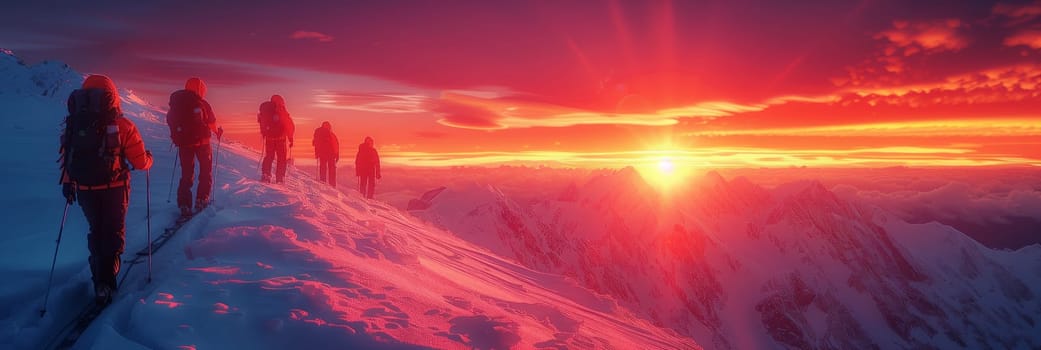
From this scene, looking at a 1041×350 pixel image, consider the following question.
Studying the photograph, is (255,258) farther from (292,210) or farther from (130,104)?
(130,104)

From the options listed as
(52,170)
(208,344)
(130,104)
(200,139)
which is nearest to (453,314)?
(208,344)

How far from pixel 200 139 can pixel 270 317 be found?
24.3 ft

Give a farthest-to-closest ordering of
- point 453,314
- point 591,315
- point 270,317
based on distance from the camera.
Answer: point 591,315
point 453,314
point 270,317

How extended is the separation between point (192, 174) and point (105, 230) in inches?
167

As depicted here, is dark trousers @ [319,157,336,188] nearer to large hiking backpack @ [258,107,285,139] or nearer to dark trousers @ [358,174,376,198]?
dark trousers @ [358,174,376,198]

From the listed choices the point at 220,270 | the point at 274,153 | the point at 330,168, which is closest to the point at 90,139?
the point at 220,270

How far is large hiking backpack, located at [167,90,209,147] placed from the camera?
10758 mm

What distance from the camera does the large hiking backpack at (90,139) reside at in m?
6.67

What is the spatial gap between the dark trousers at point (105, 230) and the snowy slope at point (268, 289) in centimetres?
39

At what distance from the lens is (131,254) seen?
8.09 m

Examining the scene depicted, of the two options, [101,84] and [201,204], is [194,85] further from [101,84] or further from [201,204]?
[101,84]

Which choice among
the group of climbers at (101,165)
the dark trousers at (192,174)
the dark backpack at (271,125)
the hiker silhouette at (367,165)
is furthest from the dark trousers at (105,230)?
the hiker silhouette at (367,165)

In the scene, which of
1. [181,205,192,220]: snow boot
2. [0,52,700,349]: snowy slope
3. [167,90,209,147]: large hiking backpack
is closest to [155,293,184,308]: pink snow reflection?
[0,52,700,349]: snowy slope

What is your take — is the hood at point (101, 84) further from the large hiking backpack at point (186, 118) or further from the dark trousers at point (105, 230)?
the large hiking backpack at point (186, 118)
